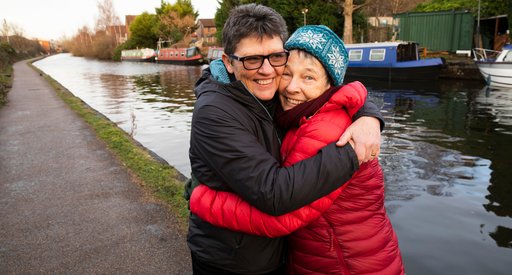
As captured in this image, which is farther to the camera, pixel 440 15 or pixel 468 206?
pixel 440 15

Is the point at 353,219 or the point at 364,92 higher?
the point at 364,92

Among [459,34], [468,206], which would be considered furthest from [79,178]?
[459,34]

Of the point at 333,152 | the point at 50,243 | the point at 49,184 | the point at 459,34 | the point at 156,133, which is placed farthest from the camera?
the point at 459,34

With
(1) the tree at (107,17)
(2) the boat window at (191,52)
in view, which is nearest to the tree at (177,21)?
(2) the boat window at (191,52)

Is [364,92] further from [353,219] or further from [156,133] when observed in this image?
[156,133]

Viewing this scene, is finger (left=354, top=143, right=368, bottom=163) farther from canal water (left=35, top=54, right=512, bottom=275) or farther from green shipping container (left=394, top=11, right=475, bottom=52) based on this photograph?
green shipping container (left=394, top=11, right=475, bottom=52)

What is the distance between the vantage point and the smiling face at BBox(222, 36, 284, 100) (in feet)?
6.20

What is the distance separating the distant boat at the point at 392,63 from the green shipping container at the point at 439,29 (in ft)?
14.4

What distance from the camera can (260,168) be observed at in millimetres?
Result: 1571

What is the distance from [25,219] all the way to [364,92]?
419 cm

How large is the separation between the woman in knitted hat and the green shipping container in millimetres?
25300

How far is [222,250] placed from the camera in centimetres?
187

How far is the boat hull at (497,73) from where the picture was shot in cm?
1651

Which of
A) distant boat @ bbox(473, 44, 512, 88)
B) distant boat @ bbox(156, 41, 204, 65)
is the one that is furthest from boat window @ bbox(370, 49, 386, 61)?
distant boat @ bbox(156, 41, 204, 65)
